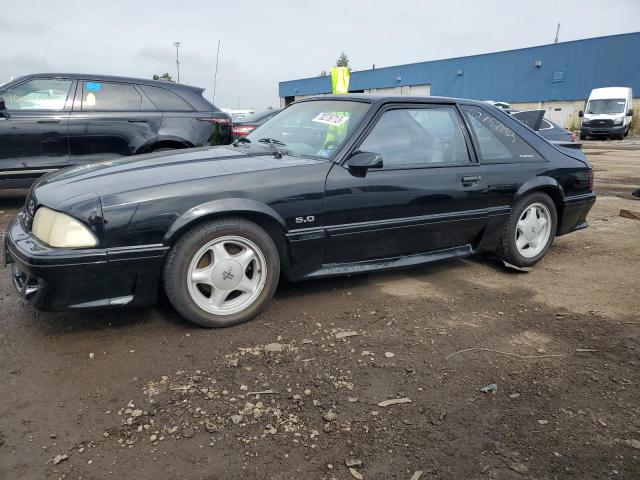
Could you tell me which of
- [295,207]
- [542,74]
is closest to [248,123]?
[295,207]

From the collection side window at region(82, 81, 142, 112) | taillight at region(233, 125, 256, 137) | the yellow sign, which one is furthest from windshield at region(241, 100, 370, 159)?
the yellow sign

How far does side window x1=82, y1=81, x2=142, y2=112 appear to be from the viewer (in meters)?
6.11

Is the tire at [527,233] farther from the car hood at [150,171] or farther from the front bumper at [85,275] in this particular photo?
the front bumper at [85,275]

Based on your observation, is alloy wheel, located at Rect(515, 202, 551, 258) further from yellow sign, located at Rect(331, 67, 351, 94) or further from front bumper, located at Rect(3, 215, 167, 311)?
yellow sign, located at Rect(331, 67, 351, 94)

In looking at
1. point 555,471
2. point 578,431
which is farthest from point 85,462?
point 578,431

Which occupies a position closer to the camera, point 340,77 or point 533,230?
point 533,230

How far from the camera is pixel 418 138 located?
11.9ft

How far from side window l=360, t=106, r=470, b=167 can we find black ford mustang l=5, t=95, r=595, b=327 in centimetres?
1

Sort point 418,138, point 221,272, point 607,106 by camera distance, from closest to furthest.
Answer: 1. point 221,272
2. point 418,138
3. point 607,106

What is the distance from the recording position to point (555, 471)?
1.87 m

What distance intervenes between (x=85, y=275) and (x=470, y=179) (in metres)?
2.78

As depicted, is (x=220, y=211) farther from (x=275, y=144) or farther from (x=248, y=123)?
(x=248, y=123)

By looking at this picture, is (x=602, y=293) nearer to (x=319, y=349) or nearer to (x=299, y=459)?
(x=319, y=349)

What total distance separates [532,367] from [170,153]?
9.30 feet
